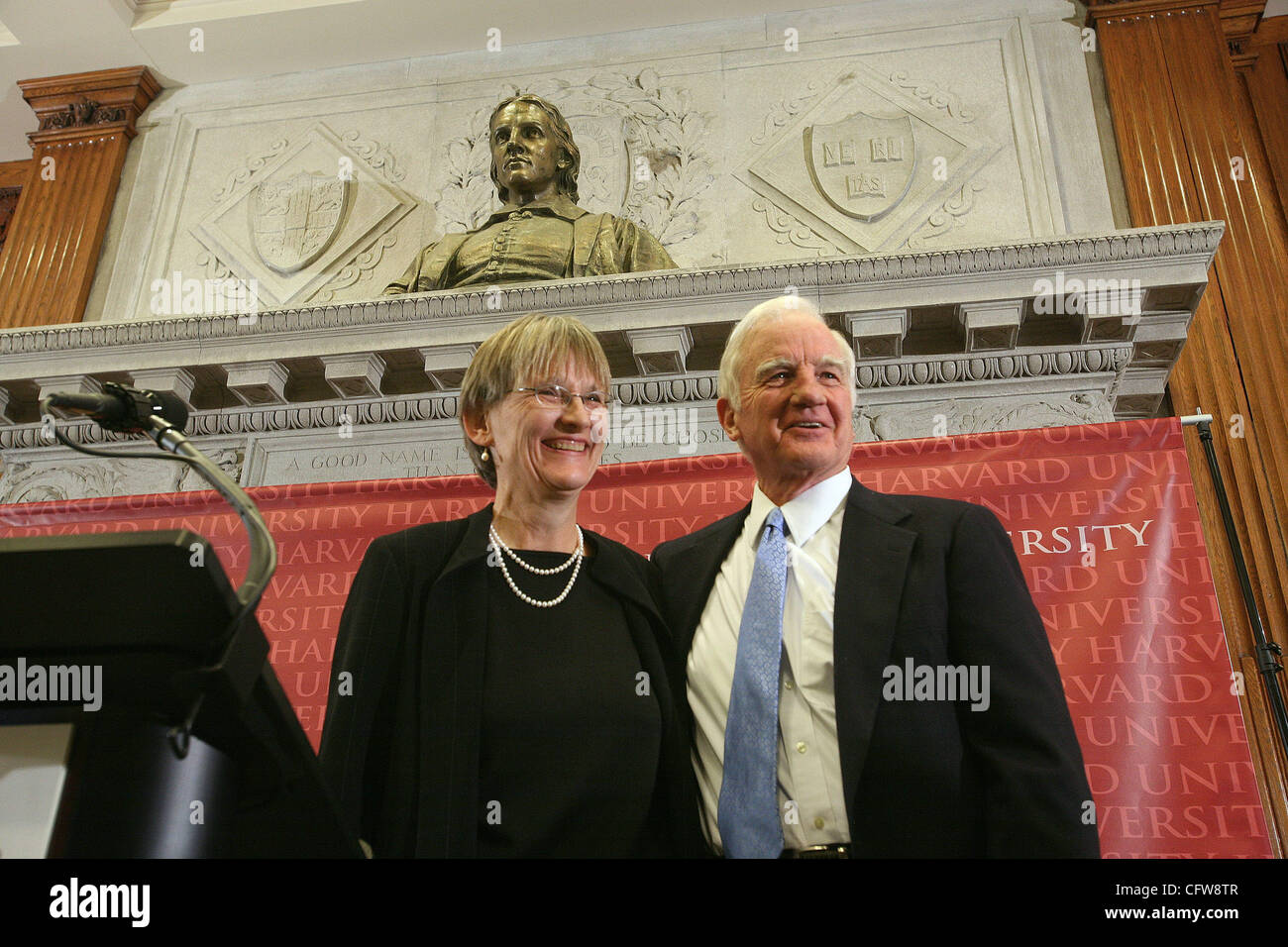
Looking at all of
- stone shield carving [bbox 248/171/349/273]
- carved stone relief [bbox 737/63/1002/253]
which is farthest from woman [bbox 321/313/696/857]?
stone shield carving [bbox 248/171/349/273]

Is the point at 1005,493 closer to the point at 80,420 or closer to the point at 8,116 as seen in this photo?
the point at 80,420

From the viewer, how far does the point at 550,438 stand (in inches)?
66.6

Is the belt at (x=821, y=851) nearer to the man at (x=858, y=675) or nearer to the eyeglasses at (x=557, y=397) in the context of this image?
the man at (x=858, y=675)

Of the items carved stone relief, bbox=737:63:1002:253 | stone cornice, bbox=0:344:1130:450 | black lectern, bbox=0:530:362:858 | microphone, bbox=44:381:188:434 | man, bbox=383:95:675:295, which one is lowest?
black lectern, bbox=0:530:362:858

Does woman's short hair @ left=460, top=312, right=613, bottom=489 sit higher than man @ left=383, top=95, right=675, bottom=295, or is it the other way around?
man @ left=383, top=95, right=675, bottom=295

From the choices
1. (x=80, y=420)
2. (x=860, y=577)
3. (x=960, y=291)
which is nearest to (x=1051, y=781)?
(x=860, y=577)

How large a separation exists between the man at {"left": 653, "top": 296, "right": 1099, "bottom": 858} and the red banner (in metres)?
1.01

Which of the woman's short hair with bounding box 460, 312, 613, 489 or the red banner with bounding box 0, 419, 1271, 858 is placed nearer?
the woman's short hair with bounding box 460, 312, 613, 489

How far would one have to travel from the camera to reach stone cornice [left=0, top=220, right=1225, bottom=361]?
2963 millimetres

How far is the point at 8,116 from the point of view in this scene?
6.08 m

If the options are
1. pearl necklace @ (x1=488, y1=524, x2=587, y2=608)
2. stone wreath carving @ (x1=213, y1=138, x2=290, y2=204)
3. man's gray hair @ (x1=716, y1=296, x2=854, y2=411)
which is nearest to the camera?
pearl necklace @ (x1=488, y1=524, x2=587, y2=608)

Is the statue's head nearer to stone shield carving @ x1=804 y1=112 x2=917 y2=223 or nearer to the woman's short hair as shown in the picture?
stone shield carving @ x1=804 y1=112 x2=917 y2=223

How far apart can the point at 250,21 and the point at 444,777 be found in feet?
17.7

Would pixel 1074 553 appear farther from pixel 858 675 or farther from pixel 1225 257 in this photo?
pixel 1225 257
